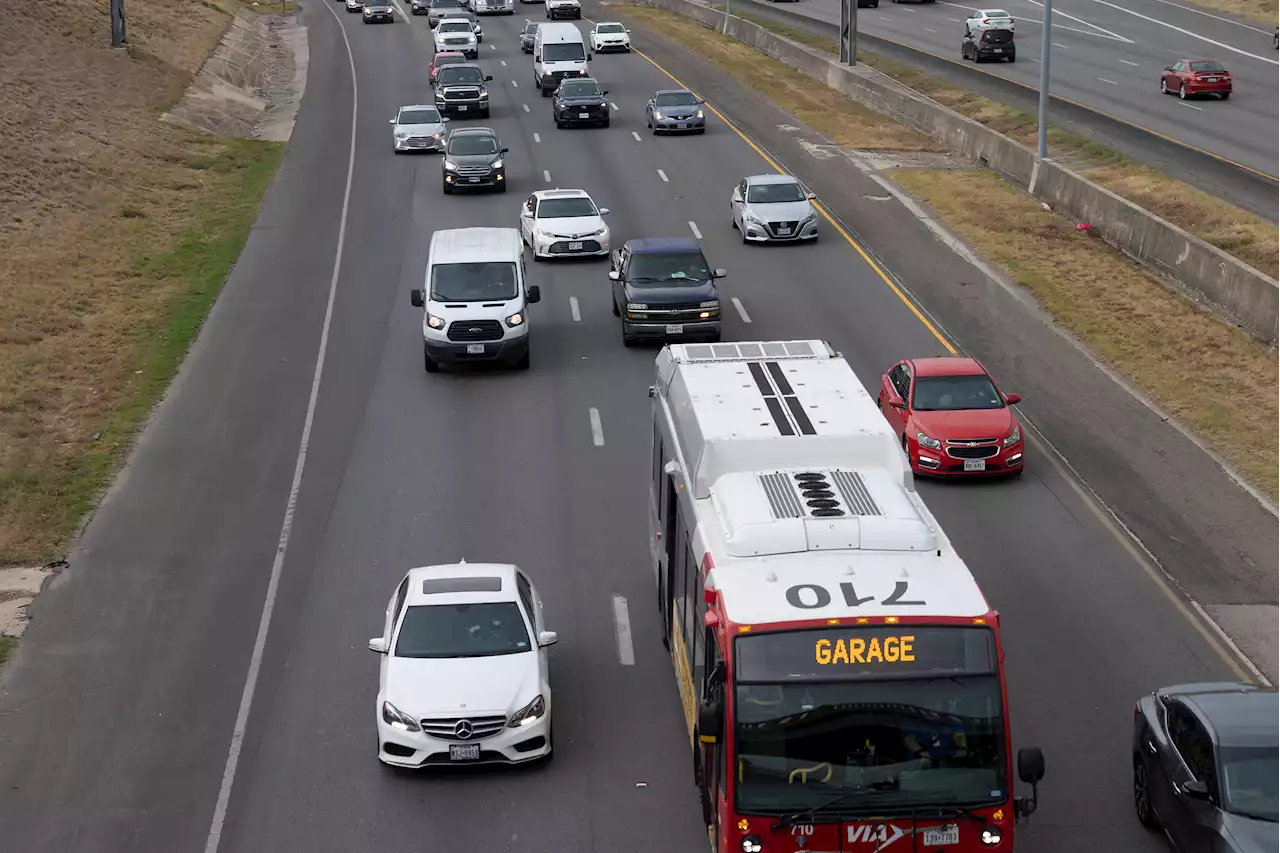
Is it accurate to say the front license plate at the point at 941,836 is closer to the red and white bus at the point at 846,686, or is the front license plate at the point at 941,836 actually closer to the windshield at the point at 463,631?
the red and white bus at the point at 846,686

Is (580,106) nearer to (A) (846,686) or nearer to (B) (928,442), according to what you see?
(B) (928,442)

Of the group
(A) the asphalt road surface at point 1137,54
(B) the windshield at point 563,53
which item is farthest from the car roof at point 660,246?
(B) the windshield at point 563,53

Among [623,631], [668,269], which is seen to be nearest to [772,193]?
[668,269]

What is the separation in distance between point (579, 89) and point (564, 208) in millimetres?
18637

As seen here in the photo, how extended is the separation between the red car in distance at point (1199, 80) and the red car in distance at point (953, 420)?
3559cm

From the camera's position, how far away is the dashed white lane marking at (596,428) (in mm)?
25703

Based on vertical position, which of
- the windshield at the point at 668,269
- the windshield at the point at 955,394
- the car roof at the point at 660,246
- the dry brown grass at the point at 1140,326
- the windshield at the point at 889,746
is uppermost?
the windshield at the point at 889,746

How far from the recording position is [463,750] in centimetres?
1512

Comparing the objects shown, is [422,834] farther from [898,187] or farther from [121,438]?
[898,187]

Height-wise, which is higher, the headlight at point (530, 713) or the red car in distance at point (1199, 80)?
Answer: the red car in distance at point (1199, 80)

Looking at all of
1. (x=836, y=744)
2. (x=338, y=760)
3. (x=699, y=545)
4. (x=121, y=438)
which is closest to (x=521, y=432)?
(x=121, y=438)

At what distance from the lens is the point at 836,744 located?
38.0 ft

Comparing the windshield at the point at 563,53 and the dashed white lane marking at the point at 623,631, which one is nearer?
the dashed white lane marking at the point at 623,631

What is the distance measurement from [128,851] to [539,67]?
52.8 metres
